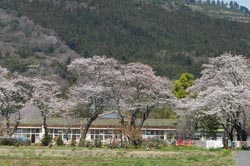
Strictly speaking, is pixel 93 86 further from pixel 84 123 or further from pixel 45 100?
pixel 84 123

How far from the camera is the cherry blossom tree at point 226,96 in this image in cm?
4888

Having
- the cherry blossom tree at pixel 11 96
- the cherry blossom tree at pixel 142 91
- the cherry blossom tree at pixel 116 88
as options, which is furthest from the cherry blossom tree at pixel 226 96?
the cherry blossom tree at pixel 11 96

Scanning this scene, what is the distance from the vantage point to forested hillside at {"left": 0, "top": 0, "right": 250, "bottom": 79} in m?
151

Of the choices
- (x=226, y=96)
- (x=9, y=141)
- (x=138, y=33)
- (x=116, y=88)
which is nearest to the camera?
(x=226, y=96)

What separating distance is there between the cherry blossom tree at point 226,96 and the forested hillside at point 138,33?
7720 centimetres

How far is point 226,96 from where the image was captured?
48.9m

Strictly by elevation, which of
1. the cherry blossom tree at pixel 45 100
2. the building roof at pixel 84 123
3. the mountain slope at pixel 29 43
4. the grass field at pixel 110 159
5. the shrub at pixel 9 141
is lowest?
the grass field at pixel 110 159

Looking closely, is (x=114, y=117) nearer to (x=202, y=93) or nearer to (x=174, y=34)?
(x=202, y=93)

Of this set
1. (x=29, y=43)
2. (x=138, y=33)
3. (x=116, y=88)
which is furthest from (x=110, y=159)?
(x=138, y=33)

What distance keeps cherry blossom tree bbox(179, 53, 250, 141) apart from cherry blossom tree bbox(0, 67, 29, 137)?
15.9 meters

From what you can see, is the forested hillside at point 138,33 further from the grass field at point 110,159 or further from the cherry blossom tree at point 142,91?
the grass field at point 110,159

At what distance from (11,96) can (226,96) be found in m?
21.9

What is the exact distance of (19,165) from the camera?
23047mm

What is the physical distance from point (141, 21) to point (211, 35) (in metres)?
24.4
